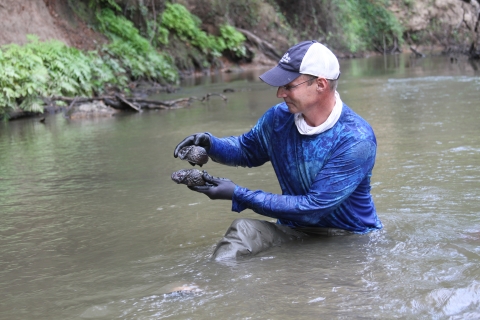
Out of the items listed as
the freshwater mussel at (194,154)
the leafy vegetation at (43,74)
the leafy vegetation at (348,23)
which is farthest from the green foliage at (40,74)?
the leafy vegetation at (348,23)

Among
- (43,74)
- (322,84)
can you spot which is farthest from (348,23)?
(322,84)

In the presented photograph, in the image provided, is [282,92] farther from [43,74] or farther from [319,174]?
[43,74]

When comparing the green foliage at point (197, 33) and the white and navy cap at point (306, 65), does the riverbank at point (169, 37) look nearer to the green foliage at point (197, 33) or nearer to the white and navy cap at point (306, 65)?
the green foliage at point (197, 33)

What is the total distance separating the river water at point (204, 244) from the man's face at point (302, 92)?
0.94 m

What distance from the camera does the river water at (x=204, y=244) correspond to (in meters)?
3.24

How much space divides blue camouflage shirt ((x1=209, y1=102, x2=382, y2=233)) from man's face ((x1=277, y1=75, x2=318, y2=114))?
19 cm

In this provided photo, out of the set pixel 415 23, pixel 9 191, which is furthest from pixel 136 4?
pixel 415 23

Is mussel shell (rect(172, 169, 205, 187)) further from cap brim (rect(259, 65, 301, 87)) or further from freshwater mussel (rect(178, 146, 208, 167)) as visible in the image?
cap brim (rect(259, 65, 301, 87))

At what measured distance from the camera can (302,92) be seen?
3705mm

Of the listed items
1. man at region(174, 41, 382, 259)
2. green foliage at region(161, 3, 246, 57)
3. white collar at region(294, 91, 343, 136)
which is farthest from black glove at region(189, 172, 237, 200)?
green foliage at region(161, 3, 246, 57)

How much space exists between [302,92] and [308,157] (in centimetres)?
39

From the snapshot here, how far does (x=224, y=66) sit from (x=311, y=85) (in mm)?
26187

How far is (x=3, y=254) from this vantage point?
451 cm

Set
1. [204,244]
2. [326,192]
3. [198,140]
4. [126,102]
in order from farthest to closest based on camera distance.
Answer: [126,102] → [204,244] → [198,140] → [326,192]
